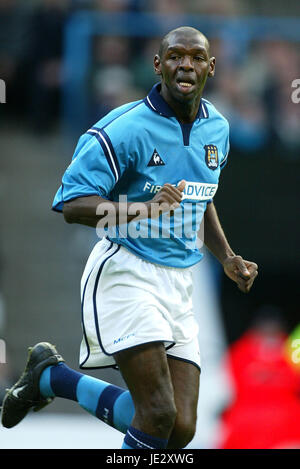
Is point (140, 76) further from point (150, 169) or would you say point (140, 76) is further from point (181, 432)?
point (181, 432)

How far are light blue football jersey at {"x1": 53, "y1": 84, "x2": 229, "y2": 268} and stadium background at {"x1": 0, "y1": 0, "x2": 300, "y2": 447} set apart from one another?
439 centimetres

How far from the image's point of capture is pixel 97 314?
486cm

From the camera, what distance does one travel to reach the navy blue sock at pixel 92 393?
5023 millimetres

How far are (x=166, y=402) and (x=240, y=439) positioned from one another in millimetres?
3722

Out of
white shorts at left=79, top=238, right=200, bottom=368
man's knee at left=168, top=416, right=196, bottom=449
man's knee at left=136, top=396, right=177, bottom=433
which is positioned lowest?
man's knee at left=168, top=416, right=196, bottom=449

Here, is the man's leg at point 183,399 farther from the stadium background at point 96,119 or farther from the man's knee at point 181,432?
the stadium background at point 96,119

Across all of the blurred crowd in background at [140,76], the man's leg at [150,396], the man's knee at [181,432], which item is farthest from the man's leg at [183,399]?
the blurred crowd in background at [140,76]

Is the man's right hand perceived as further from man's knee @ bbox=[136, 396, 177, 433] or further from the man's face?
man's knee @ bbox=[136, 396, 177, 433]

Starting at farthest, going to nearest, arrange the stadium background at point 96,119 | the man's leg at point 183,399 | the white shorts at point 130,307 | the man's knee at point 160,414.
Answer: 1. the stadium background at point 96,119
2. the man's leg at point 183,399
3. the white shorts at point 130,307
4. the man's knee at point 160,414

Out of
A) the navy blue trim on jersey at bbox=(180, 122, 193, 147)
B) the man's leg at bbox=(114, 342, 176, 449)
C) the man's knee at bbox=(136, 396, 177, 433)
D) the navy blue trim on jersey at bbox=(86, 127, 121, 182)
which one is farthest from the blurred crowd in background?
the man's knee at bbox=(136, 396, 177, 433)

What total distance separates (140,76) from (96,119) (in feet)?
1.96

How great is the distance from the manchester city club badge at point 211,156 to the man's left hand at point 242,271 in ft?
1.57

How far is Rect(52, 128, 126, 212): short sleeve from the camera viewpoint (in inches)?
183
